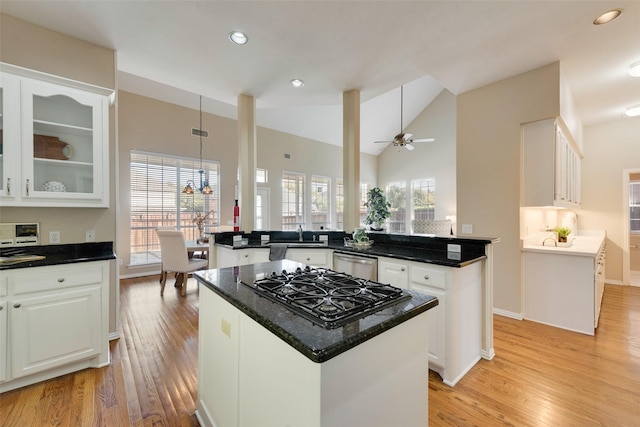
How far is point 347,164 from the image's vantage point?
373 centimetres

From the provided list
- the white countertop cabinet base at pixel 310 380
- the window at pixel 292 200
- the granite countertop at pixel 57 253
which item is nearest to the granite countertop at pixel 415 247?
the white countertop cabinet base at pixel 310 380

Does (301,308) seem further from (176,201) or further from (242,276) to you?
(176,201)

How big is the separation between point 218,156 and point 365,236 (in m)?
4.53

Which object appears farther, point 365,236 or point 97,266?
point 365,236

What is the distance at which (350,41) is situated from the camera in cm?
255

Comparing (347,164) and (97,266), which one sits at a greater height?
(347,164)

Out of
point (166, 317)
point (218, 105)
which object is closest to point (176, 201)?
point (218, 105)

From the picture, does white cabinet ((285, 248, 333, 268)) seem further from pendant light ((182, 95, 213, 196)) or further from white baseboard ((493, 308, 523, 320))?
pendant light ((182, 95, 213, 196))

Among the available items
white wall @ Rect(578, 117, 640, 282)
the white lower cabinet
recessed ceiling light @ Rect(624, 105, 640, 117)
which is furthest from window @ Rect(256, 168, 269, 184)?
recessed ceiling light @ Rect(624, 105, 640, 117)

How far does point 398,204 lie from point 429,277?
7043 mm

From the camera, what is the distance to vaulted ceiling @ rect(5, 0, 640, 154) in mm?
2113

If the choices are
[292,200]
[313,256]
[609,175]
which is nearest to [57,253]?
[313,256]

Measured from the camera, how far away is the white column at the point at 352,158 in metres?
3.66

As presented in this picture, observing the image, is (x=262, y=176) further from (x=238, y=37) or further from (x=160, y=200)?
(x=238, y=37)
